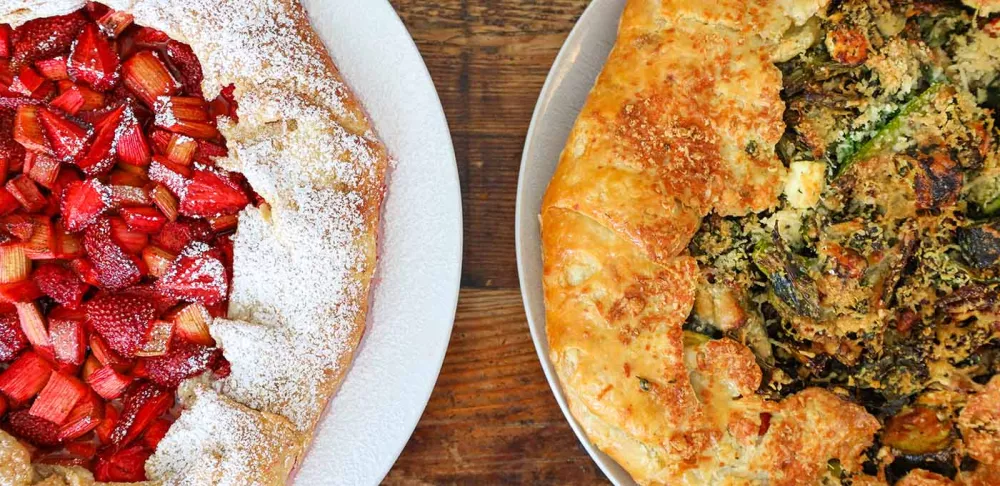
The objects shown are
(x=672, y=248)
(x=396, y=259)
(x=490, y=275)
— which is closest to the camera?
(x=672, y=248)

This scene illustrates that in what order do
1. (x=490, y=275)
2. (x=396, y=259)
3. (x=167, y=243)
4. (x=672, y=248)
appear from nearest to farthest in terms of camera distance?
(x=672, y=248) → (x=167, y=243) → (x=396, y=259) → (x=490, y=275)

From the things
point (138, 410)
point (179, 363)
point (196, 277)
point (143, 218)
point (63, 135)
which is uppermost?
point (63, 135)

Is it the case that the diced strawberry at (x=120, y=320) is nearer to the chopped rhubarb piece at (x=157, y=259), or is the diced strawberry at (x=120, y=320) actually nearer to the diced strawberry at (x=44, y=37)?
the chopped rhubarb piece at (x=157, y=259)

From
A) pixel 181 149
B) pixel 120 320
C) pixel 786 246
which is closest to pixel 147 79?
pixel 181 149

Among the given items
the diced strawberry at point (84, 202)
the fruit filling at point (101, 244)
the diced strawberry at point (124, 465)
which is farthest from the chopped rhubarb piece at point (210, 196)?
the diced strawberry at point (124, 465)

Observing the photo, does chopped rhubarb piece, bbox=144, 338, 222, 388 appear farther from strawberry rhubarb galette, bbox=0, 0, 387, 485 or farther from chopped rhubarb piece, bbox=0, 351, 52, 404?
chopped rhubarb piece, bbox=0, 351, 52, 404

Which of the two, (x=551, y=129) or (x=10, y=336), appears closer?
(x=10, y=336)

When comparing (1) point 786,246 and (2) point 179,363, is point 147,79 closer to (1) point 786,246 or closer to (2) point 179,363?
(2) point 179,363
